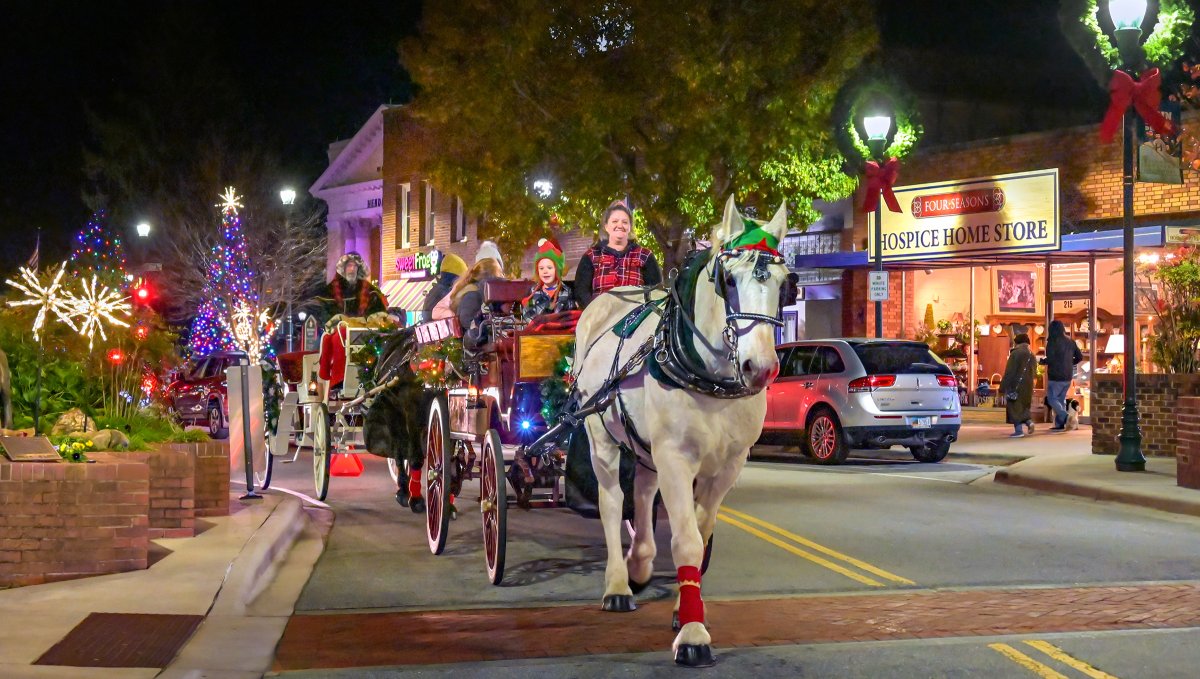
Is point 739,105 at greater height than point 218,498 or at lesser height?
greater

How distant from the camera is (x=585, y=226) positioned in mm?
28203

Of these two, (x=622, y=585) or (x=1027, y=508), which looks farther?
(x=1027, y=508)

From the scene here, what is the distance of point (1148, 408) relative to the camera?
18.8 metres

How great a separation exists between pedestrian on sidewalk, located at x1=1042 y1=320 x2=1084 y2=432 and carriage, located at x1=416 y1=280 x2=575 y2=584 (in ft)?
48.4

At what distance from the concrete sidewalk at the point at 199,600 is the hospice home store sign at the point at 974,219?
17885mm

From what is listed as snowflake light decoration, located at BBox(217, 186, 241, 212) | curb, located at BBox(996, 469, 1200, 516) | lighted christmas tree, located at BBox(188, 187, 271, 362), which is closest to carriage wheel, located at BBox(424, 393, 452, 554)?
curb, located at BBox(996, 469, 1200, 516)

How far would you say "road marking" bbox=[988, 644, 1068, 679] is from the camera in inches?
262

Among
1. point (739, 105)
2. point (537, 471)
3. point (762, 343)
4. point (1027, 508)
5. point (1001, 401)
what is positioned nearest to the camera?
point (762, 343)

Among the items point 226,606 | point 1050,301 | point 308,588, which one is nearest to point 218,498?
point 308,588

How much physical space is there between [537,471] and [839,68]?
59.1ft

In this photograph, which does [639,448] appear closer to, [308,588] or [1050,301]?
[308,588]

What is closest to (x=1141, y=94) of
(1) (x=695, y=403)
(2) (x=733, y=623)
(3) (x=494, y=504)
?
(3) (x=494, y=504)

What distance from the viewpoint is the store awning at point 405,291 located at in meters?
40.9

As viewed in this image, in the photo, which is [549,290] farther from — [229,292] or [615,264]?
[229,292]
